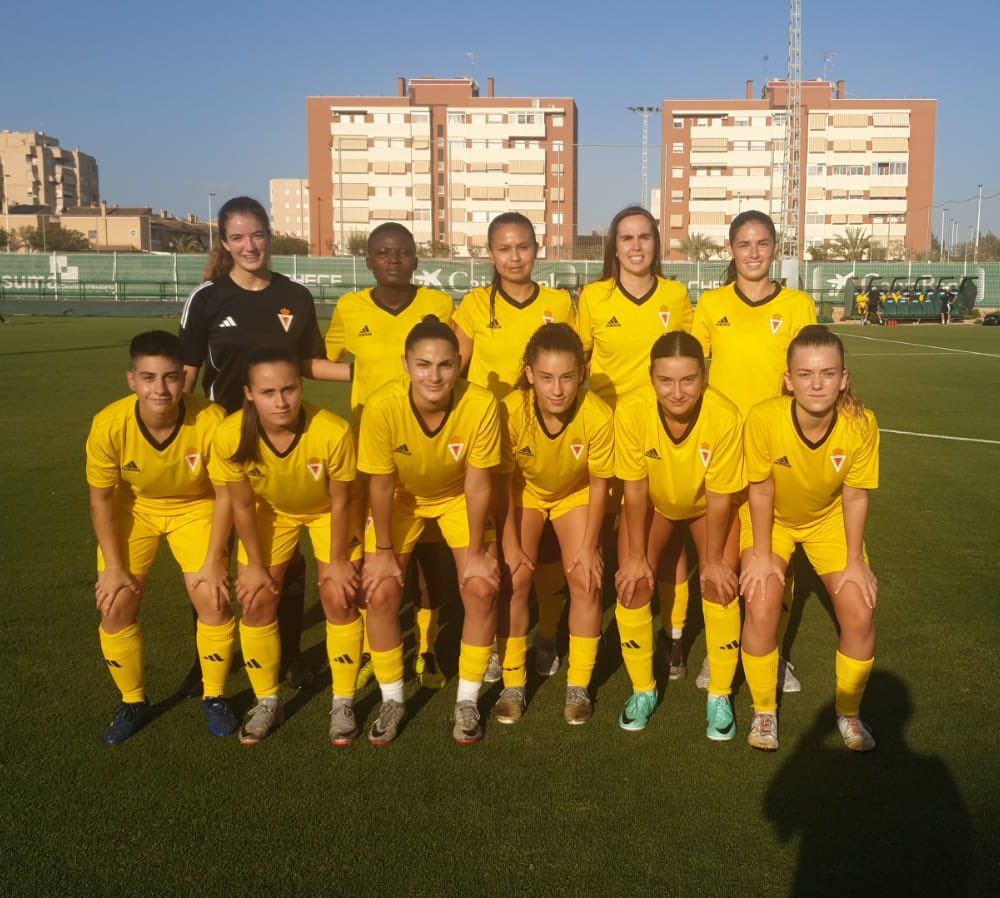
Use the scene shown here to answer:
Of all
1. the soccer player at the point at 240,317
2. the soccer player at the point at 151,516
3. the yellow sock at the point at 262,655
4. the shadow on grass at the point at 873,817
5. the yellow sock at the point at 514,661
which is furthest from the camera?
the soccer player at the point at 240,317

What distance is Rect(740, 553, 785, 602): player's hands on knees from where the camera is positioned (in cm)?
352

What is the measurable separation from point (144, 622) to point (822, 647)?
11.9 feet

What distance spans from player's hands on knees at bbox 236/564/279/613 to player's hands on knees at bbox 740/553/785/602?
194 centimetres

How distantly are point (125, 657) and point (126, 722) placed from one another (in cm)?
26

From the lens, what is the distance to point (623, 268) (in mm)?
4297

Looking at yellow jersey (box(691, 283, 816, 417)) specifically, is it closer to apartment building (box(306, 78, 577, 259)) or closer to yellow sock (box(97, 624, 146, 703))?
yellow sock (box(97, 624, 146, 703))

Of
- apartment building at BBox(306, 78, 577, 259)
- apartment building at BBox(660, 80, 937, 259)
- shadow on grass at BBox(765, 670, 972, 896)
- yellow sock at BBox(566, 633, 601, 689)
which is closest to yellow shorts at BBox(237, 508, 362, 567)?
yellow sock at BBox(566, 633, 601, 689)

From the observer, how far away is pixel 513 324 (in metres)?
4.23

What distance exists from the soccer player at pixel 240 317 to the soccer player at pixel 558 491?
994mm

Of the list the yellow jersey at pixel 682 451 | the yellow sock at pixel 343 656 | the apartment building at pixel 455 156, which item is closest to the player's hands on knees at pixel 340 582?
the yellow sock at pixel 343 656

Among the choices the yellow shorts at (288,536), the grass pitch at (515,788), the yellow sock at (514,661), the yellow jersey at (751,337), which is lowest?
the grass pitch at (515,788)

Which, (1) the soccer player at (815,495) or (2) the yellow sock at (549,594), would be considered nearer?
(1) the soccer player at (815,495)

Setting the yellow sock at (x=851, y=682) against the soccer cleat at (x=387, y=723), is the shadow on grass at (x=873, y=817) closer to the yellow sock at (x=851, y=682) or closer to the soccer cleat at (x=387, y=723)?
the yellow sock at (x=851, y=682)

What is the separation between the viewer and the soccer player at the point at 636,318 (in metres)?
4.19
